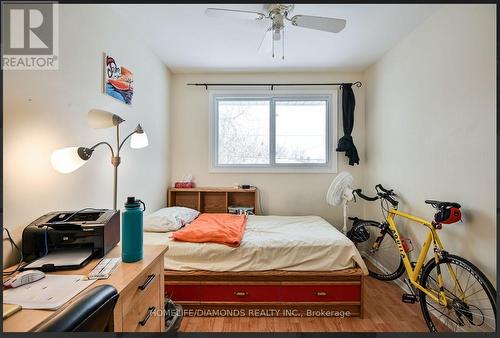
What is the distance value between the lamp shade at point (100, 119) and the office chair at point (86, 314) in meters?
1.36

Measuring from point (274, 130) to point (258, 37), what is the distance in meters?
1.35

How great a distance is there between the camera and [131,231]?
1157 mm

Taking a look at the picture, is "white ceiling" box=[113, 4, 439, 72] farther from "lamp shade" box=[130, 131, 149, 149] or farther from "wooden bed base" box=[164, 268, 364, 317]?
"wooden bed base" box=[164, 268, 364, 317]

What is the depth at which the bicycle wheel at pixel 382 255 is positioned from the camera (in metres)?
2.56

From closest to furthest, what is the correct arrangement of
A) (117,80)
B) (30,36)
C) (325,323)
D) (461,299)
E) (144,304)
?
(144,304), (30,36), (461,299), (325,323), (117,80)

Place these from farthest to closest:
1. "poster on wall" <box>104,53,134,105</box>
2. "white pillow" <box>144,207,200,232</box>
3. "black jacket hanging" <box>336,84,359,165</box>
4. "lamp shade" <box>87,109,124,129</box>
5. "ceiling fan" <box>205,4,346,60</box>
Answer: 1. "black jacket hanging" <box>336,84,359,165</box>
2. "white pillow" <box>144,207,200,232</box>
3. "poster on wall" <box>104,53,134,105</box>
4. "ceiling fan" <box>205,4,346,60</box>
5. "lamp shade" <box>87,109,124,129</box>

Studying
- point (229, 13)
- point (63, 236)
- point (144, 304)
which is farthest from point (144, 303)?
point (229, 13)

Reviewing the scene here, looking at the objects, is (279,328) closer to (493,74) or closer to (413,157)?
(413,157)

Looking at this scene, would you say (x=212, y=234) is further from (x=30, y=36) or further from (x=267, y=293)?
(x=30, y=36)

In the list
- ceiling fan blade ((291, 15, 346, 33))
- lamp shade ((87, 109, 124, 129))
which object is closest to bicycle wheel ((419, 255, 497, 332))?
ceiling fan blade ((291, 15, 346, 33))

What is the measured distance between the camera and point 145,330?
3.76ft

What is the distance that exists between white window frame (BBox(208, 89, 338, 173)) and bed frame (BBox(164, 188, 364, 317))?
5.64 feet

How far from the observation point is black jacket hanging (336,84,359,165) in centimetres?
330

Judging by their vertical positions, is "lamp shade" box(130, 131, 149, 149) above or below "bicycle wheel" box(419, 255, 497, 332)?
above
